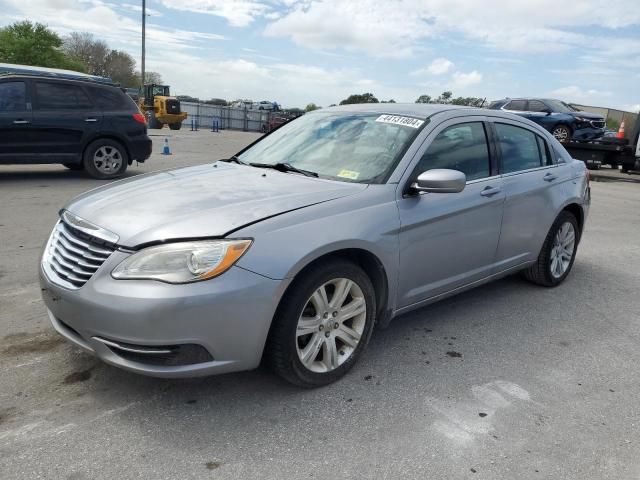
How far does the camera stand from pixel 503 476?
2449mm

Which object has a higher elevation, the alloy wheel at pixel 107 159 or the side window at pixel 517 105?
the side window at pixel 517 105

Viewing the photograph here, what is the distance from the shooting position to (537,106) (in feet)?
59.8

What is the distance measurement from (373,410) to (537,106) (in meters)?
17.5

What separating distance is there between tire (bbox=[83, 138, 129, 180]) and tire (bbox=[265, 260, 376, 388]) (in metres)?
8.16

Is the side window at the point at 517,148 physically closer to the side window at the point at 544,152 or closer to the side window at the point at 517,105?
the side window at the point at 544,152

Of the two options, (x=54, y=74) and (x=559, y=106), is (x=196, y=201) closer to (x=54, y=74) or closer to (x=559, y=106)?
(x=54, y=74)

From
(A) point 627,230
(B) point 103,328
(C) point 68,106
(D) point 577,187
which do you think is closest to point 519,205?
(D) point 577,187

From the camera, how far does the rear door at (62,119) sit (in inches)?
364

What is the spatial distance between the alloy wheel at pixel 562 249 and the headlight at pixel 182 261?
3.36 m

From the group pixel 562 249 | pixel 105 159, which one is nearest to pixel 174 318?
pixel 562 249

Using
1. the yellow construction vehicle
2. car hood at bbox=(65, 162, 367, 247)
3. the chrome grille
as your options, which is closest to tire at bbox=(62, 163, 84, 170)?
car hood at bbox=(65, 162, 367, 247)

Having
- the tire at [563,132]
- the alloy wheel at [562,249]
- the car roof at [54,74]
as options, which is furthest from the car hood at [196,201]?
the tire at [563,132]

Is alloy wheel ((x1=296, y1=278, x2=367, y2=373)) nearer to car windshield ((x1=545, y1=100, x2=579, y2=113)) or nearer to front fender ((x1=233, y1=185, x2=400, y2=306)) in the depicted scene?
front fender ((x1=233, y1=185, x2=400, y2=306))

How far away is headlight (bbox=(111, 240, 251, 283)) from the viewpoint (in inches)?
102
